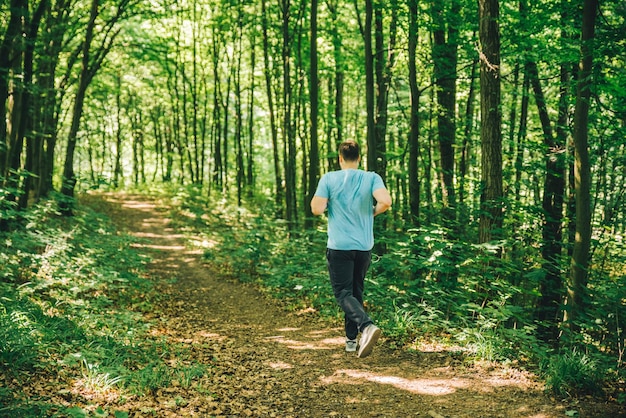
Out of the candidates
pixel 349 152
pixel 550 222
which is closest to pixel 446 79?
pixel 550 222

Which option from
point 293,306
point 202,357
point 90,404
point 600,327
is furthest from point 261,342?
point 600,327

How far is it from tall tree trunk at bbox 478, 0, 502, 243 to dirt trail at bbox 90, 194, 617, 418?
232 centimetres

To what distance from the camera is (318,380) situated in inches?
217

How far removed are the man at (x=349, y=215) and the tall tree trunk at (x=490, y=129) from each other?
2756 millimetres

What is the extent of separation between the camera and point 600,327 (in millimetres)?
5871

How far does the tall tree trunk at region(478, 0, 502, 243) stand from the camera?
7.10m

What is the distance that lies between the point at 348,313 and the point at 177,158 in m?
33.4

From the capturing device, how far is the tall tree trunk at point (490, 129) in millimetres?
7102

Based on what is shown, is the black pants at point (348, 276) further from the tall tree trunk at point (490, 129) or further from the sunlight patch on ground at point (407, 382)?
the tall tree trunk at point (490, 129)

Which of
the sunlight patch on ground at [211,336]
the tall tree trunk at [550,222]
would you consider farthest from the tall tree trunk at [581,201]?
the sunlight patch on ground at [211,336]

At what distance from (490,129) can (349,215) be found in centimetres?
337

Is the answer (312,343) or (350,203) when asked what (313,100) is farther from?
(350,203)

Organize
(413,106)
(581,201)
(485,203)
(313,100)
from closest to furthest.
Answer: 1. (581,201)
2. (485,203)
3. (413,106)
4. (313,100)

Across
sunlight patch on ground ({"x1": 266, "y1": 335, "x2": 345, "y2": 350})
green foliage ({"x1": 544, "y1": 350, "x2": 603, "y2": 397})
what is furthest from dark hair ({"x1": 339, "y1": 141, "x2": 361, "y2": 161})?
green foliage ({"x1": 544, "y1": 350, "x2": 603, "y2": 397})
